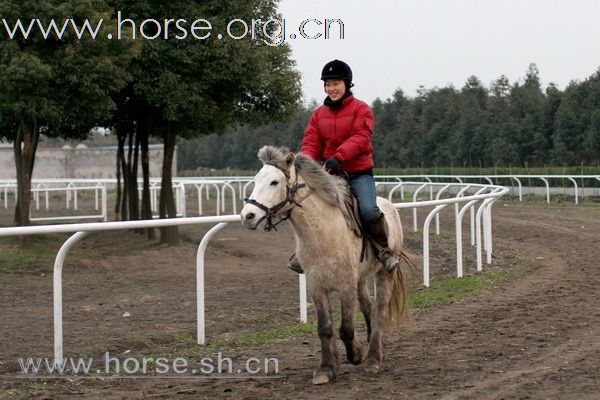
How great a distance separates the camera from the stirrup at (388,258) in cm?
689

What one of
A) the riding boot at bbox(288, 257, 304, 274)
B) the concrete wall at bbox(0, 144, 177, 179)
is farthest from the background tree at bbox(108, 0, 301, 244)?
the concrete wall at bbox(0, 144, 177, 179)

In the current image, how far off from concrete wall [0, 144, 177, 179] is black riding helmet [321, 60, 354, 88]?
143 ft

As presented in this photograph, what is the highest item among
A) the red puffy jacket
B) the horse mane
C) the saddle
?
the red puffy jacket

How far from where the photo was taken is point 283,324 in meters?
9.33

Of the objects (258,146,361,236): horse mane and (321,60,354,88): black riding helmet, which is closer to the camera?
(258,146,361,236): horse mane

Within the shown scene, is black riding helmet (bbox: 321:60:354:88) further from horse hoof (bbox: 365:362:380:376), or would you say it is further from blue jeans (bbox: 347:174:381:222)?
horse hoof (bbox: 365:362:380:376)

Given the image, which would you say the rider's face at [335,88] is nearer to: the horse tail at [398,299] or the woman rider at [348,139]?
the woman rider at [348,139]

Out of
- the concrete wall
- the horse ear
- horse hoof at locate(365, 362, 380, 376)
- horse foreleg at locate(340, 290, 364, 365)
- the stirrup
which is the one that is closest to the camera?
the horse ear

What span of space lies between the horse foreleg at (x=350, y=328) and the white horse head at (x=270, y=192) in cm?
70

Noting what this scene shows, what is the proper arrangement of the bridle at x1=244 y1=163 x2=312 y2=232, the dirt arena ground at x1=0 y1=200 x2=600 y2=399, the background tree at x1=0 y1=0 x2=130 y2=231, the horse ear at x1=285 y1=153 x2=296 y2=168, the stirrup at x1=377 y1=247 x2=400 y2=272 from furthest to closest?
the background tree at x1=0 y1=0 x2=130 y2=231
the stirrup at x1=377 y1=247 x2=400 y2=272
the horse ear at x1=285 y1=153 x2=296 y2=168
the dirt arena ground at x1=0 y1=200 x2=600 y2=399
the bridle at x1=244 y1=163 x2=312 y2=232

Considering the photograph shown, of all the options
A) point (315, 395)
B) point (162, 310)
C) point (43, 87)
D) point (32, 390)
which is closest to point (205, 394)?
point (315, 395)

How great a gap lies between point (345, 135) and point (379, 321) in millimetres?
1381

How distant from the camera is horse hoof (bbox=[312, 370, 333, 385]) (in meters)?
6.13

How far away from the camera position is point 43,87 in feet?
52.3
